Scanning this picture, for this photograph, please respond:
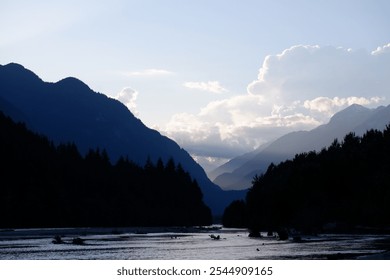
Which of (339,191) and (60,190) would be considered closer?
(339,191)

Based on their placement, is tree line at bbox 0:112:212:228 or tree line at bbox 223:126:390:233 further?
tree line at bbox 0:112:212:228

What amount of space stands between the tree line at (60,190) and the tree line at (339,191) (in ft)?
154

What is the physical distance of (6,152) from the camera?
151750 mm

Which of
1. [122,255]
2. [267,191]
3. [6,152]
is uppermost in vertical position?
[6,152]

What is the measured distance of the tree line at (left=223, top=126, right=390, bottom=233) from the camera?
11575cm

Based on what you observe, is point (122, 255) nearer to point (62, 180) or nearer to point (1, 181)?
point (1, 181)

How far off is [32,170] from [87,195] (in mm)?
22337

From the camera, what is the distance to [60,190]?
157 meters

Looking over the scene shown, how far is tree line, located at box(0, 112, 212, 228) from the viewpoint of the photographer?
464ft

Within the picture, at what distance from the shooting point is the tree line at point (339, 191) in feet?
380

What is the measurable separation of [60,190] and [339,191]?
7362cm

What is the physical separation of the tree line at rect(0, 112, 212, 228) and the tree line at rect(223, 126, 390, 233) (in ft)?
154

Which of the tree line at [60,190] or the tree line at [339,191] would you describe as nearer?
the tree line at [339,191]
